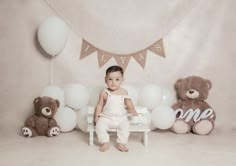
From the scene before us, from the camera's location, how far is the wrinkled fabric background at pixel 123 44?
2.87m

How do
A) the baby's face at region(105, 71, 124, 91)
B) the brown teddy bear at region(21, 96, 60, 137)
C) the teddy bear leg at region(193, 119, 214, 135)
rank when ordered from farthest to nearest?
the teddy bear leg at region(193, 119, 214, 135) < the brown teddy bear at region(21, 96, 60, 137) < the baby's face at region(105, 71, 124, 91)

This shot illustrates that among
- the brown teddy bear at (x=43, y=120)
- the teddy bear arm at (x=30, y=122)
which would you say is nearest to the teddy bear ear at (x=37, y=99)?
the brown teddy bear at (x=43, y=120)

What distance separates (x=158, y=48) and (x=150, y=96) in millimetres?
433

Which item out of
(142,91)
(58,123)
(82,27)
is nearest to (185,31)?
(142,91)

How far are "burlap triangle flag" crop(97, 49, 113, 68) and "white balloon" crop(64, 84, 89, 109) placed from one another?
10.6 inches

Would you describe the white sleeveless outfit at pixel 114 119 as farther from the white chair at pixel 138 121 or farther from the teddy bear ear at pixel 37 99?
the teddy bear ear at pixel 37 99

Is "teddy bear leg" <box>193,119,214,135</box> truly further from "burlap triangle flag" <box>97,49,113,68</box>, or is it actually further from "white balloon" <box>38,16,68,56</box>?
"white balloon" <box>38,16,68,56</box>

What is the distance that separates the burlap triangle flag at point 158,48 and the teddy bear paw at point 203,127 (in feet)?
1.96

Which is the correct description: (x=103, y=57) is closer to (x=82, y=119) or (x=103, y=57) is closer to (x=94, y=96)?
(x=94, y=96)

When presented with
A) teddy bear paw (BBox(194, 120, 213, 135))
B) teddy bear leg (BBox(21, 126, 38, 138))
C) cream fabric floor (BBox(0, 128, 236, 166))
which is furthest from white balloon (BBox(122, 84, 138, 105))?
teddy bear leg (BBox(21, 126, 38, 138))

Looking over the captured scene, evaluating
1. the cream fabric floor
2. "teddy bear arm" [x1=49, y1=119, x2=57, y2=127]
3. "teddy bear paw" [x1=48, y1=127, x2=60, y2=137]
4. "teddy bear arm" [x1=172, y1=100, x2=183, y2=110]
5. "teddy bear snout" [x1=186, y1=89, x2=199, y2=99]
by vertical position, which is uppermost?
"teddy bear snout" [x1=186, y1=89, x2=199, y2=99]

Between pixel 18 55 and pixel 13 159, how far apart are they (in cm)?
96

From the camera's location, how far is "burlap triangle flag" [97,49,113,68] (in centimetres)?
293

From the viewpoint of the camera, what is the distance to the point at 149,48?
9.75 ft
